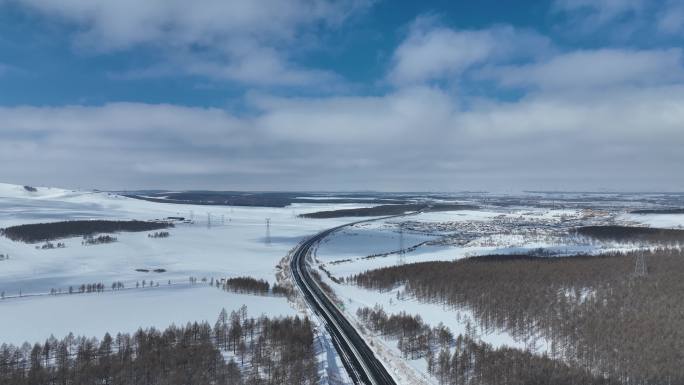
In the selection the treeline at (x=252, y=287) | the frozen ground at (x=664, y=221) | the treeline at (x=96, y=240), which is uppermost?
the frozen ground at (x=664, y=221)

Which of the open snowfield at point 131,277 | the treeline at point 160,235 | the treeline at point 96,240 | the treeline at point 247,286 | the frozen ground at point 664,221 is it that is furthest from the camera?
the frozen ground at point 664,221

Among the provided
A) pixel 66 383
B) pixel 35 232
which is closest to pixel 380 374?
pixel 66 383

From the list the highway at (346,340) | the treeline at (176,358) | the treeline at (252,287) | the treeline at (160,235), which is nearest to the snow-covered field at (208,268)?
the highway at (346,340)

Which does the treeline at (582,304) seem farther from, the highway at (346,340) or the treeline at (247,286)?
the treeline at (247,286)

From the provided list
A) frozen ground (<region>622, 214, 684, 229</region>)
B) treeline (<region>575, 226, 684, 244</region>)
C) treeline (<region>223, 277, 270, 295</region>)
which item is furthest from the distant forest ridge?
treeline (<region>223, 277, 270, 295</region>)

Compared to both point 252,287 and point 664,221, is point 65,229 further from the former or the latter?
point 664,221

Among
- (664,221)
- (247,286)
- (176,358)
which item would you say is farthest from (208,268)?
(664,221)

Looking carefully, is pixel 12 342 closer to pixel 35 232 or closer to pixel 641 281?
pixel 641 281
